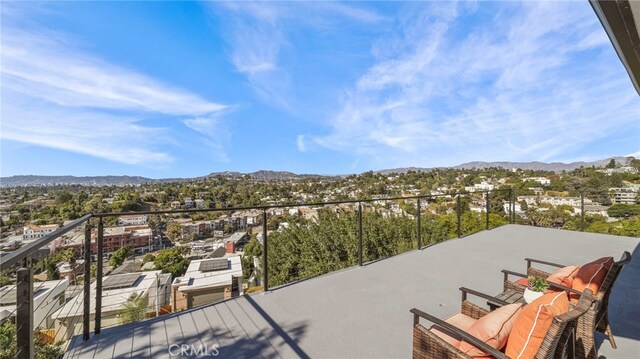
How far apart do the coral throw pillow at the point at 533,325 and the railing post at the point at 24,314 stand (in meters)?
2.22

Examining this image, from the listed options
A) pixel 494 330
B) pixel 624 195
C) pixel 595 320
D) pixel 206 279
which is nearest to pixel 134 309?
pixel 494 330

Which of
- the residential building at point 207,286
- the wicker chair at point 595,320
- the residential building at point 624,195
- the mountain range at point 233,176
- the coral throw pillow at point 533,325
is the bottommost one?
the residential building at point 207,286

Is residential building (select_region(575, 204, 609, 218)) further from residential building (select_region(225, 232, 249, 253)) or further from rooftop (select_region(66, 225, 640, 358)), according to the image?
residential building (select_region(225, 232, 249, 253))

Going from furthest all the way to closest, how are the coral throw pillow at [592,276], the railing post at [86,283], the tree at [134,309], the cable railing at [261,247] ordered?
the tree at [134,309]
the railing post at [86,283]
the coral throw pillow at [592,276]
the cable railing at [261,247]

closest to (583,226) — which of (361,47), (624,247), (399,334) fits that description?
(624,247)

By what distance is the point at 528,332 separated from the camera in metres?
1.34

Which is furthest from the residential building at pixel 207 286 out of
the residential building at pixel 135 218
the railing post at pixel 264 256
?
the railing post at pixel 264 256

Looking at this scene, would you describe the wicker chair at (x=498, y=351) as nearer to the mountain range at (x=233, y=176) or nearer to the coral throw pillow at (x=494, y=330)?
the coral throw pillow at (x=494, y=330)

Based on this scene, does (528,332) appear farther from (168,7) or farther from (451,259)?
(168,7)

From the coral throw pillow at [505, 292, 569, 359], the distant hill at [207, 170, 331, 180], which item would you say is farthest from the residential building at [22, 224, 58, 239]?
the distant hill at [207, 170, 331, 180]

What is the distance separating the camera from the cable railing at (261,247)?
4.70 feet

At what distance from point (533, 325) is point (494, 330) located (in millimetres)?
195

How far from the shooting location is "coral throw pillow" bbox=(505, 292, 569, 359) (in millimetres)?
1300

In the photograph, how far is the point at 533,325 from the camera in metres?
1.33
